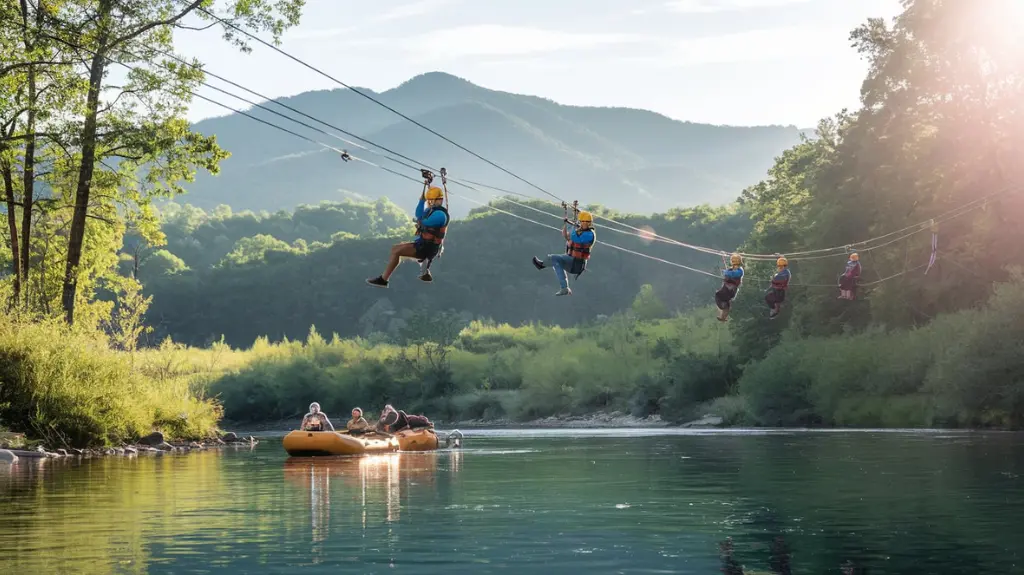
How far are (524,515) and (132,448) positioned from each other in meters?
22.0

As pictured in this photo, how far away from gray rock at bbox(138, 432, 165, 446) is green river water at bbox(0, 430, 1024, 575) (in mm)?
5945

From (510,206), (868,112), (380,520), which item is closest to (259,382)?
(868,112)

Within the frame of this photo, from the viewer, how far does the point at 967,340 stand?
54875 millimetres

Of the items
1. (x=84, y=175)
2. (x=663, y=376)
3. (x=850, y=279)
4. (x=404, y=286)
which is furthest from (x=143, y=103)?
(x=404, y=286)

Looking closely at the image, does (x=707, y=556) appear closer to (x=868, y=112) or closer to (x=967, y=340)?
(x=967, y=340)

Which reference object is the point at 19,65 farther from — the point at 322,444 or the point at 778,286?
the point at 778,286

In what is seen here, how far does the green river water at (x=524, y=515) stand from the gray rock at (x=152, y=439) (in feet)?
19.5

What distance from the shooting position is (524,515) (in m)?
22.0

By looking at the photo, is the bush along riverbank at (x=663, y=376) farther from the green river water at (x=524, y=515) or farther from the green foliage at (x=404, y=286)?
the green foliage at (x=404, y=286)

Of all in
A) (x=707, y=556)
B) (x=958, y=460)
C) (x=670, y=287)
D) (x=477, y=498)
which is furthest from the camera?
(x=670, y=287)

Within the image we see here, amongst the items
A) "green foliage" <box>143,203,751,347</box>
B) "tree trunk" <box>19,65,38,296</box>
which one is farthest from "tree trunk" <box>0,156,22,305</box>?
"green foliage" <box>143,203,751,347</box>

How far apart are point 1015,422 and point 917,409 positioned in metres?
7.17

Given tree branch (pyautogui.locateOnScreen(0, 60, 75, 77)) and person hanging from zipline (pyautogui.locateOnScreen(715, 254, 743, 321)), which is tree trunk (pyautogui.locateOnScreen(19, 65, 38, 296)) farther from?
person hanging from zipline (pyautogui.locateOnScreen(715, 254, 743, 321))

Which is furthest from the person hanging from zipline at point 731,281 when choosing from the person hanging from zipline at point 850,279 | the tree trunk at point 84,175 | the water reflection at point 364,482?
the tree trunk at point 84,175
